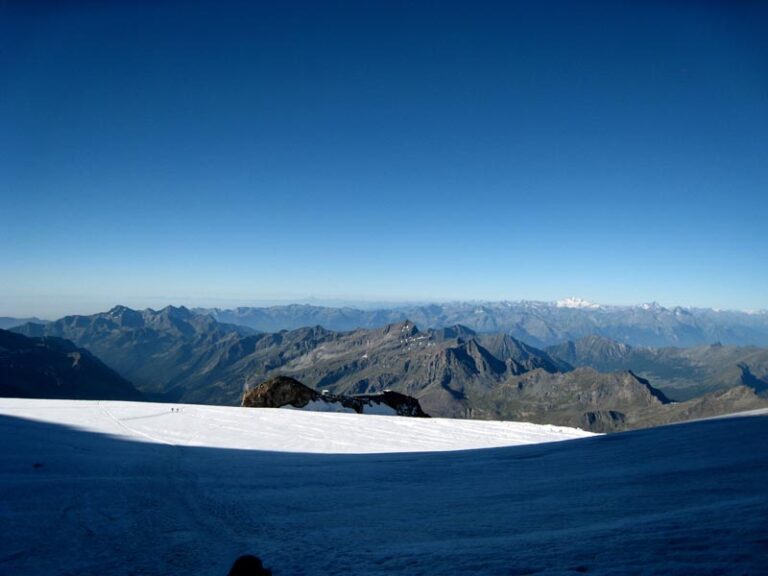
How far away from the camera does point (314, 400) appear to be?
136 ft

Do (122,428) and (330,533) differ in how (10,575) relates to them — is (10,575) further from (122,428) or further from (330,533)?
(122,428)

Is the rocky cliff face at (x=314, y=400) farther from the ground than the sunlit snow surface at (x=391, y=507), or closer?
closer

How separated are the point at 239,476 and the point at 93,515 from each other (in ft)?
10.6

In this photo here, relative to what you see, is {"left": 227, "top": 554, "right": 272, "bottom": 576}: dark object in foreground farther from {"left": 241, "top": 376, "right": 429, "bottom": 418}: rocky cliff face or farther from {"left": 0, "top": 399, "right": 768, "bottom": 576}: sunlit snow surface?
{"left": 241, "top": 376, "right": 429, "bottom": 418}: rocky cliff face

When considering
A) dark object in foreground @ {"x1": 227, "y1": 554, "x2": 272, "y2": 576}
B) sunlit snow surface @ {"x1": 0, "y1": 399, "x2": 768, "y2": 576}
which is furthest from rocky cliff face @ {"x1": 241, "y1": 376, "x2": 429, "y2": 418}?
dark object in foreground @ {"x1": 227, "y1": 554, "x2": 272, "y2": 576}

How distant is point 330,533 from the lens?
17.6ft

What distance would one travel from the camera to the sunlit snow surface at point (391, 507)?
3896mm

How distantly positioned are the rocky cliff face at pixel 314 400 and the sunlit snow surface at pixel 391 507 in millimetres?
25209

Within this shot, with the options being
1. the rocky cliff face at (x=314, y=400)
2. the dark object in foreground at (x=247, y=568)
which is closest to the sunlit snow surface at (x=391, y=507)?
the dark object in foreground at (x=247, y=568)

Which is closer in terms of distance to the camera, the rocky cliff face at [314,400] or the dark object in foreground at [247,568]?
the dark object in foreground at [247,568]

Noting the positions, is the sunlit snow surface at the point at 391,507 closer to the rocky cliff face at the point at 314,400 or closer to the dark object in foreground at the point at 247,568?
the dark object in foreground at the point at 247,568

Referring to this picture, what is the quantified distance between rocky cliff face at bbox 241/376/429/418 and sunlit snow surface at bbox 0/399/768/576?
82.7 ft

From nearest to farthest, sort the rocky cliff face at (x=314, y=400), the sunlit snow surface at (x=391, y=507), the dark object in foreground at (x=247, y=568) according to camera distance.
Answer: the dark object in foreground at (x=247, y=568) < the sunlit snow surface at (x=391, y=507) < the rocky cliff face at (x=314, y=400)

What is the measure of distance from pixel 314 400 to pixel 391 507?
119 ft
